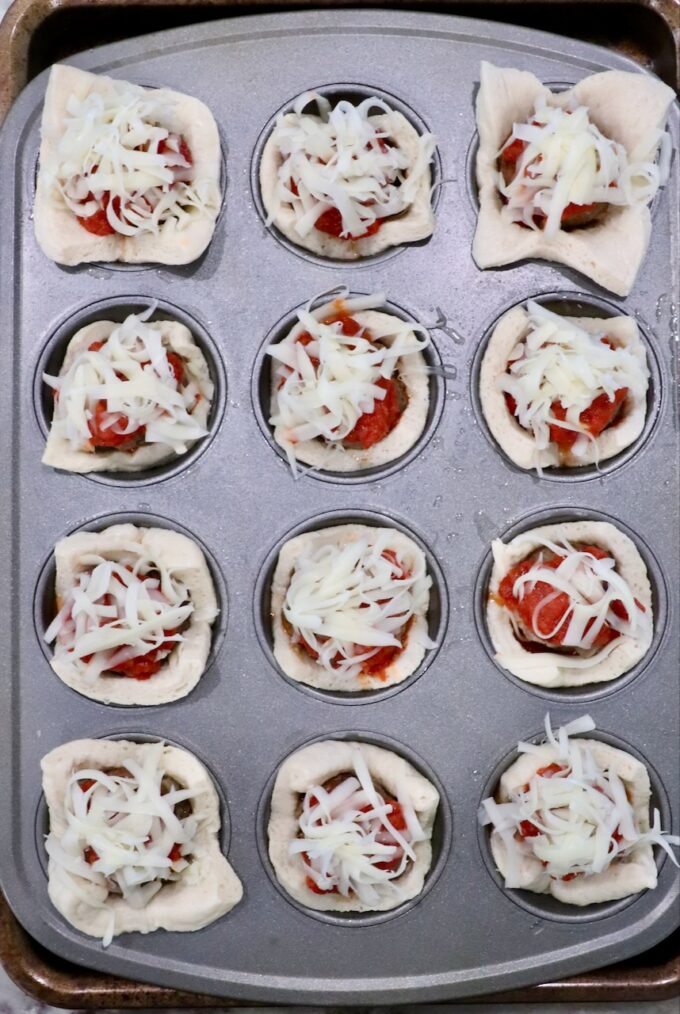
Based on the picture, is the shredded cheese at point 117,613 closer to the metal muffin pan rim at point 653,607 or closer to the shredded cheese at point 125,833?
the shredded cheese at point 125,833

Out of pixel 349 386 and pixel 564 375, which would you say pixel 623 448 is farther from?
pixel 349 386

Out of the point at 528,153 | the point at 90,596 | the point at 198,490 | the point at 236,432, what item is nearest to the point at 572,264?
the point at 528,153

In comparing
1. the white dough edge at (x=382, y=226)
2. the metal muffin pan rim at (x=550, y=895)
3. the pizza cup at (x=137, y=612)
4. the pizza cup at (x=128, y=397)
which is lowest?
the metal muffin pan rim at (x=550, y=895)

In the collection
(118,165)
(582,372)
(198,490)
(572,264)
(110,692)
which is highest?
(118,165)

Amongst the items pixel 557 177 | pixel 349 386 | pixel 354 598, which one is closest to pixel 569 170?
pixel 557 177

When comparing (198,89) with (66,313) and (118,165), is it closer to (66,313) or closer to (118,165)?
(118,165)

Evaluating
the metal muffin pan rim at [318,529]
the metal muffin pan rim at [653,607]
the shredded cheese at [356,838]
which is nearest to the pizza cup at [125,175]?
the metal muffin pan rim at [318,529]
